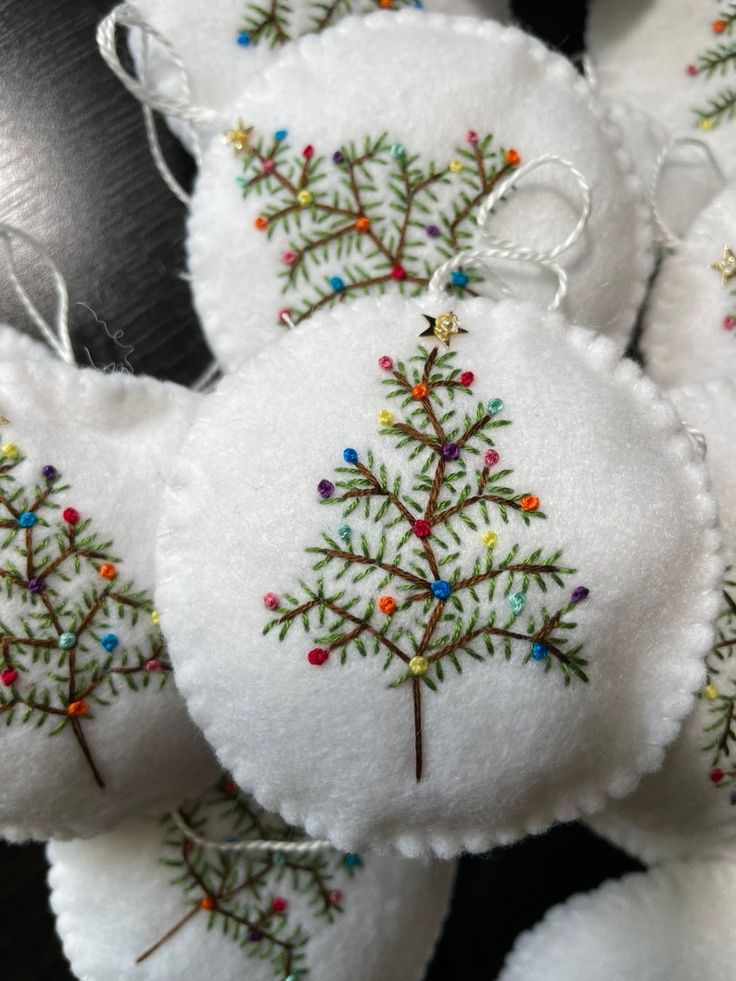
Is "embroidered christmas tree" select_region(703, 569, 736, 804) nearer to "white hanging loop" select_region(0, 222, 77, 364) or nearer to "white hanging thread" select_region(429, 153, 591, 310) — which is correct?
"white hanging thread" select_region(429, 153, 591, 310)

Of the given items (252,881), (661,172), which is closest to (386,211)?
(661,172)

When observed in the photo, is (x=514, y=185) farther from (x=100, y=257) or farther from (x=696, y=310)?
(x=100, y=257)

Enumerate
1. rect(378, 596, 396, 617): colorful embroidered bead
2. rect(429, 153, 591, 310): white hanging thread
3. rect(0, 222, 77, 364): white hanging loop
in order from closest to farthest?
1. rect(378, 596, 396, 617): colorful embroidered bead
2. rect(429, 153, 591, 310): white hanging thread
3. rect(0, 222, 77, 364): white hanging loop

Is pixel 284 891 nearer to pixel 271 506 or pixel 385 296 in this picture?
pixel 271 506

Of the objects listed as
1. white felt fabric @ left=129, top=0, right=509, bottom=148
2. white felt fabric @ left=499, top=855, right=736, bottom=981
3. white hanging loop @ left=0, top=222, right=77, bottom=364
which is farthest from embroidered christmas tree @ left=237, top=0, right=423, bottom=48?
white felt fabric @ left=499, top=855, right=736, bottom=981

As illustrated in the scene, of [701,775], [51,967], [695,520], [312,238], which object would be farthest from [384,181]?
[51,967]
